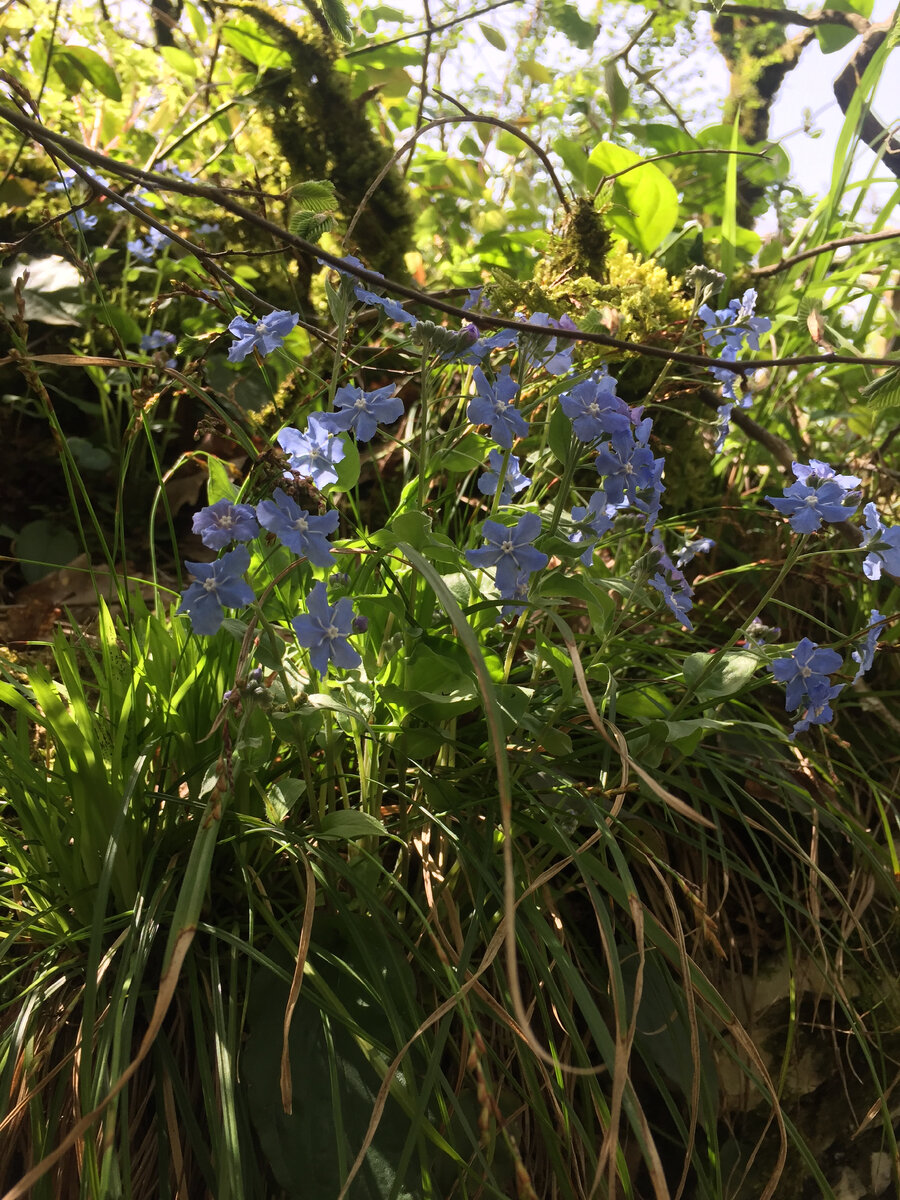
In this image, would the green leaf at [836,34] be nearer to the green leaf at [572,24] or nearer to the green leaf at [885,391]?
the green leaf at [572,24]

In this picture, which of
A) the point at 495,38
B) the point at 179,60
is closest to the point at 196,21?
the point at 179,60

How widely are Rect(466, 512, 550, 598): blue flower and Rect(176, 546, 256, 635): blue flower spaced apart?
25 centimetres

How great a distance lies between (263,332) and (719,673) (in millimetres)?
684

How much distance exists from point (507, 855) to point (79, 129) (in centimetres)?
295

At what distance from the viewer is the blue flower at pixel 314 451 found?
3.02ft

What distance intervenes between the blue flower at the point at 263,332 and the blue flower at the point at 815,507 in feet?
1.94

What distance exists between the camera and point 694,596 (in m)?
1.70

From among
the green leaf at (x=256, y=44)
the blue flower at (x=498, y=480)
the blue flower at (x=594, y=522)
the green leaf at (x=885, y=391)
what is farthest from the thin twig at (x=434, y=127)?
the green leaf at (x=256, y=44)

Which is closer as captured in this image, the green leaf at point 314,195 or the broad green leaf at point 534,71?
the green leaf at point 314,195

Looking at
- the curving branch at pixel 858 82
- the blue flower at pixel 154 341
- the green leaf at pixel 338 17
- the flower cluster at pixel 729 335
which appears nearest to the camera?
the green leaf at pixel 338 17

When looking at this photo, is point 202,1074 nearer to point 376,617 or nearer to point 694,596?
point 376,617

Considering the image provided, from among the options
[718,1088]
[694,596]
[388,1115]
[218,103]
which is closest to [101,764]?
[388,1115]

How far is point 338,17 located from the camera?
774 millimetres

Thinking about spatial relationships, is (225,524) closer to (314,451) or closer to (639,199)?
(314,451)
